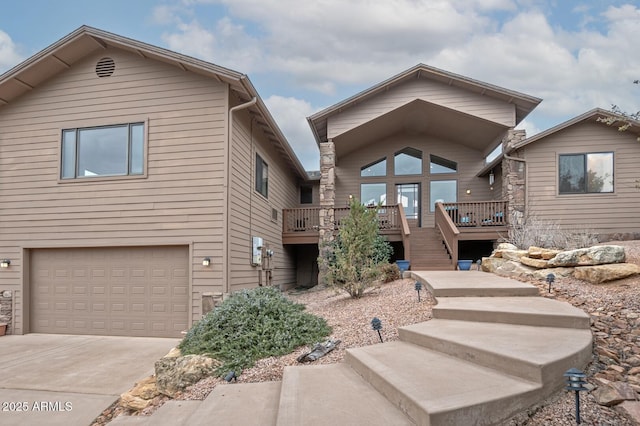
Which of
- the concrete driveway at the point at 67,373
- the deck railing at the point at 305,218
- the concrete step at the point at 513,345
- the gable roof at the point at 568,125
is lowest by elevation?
the concrete driveway at the point at 67,373

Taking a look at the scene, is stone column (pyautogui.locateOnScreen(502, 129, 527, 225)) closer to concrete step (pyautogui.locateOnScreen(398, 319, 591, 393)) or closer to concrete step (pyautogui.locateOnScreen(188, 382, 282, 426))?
concrete step (pyautogui.locateOnScreen(398, 319, 591, 393))

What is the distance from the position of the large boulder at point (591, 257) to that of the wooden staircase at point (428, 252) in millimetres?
4001

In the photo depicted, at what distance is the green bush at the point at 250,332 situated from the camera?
14.1ft

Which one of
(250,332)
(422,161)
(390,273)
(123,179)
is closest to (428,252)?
(390,273)

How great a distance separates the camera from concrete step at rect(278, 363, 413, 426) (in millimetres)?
2439

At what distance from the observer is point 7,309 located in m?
8.26

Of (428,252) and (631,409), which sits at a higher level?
(428,252)

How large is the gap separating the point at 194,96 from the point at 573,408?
7.87m

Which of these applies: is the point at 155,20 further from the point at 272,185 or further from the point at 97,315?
the point at 97,315

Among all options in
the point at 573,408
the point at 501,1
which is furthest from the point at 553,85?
the point at 573,408

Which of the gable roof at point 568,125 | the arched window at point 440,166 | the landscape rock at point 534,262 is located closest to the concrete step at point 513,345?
the landscape rock at point 534,262

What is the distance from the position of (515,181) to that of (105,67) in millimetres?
11136

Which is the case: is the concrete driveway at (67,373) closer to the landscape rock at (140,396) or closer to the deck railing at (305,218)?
the landscape rock at (140,396)

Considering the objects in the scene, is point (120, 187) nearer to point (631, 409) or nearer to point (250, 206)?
point (250, 206)
